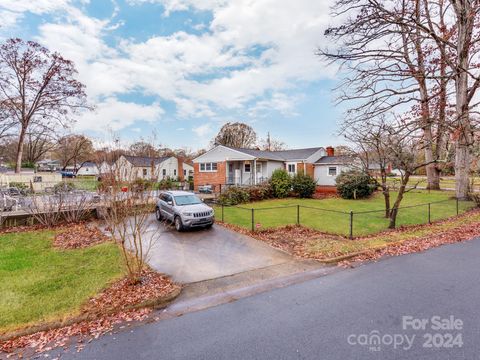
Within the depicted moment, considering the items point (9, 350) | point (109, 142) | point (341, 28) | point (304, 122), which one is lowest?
point (9, 350)

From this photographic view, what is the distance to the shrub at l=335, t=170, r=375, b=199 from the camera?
69.6ft

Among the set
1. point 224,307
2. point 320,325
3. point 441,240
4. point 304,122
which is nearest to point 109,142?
point 224,307

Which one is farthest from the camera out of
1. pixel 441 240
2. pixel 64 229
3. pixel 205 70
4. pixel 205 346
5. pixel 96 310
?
pixel 205 70

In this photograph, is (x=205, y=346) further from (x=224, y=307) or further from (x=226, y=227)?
(x=226, y=227)

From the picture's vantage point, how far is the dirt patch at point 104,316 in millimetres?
3746

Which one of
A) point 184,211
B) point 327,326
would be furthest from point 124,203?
point 184,211

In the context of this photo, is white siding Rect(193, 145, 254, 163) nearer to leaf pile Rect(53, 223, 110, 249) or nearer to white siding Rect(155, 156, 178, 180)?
leaf pile Rect(53, 223, 110, 249)

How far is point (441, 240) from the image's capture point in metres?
8.80

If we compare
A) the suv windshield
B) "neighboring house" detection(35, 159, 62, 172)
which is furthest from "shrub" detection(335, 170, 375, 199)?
"neighboring house" detection(35, 159, 62, 172)

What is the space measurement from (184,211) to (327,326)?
27.2 ft

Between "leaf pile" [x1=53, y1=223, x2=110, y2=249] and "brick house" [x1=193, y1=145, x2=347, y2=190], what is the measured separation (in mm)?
16066

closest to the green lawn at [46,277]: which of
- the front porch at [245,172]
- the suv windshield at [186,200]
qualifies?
the suv windshield at [186,200]

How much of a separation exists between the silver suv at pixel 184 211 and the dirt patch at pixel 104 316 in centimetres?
509

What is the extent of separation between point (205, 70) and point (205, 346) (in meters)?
18.1
